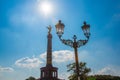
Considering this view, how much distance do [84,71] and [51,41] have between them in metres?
11.6

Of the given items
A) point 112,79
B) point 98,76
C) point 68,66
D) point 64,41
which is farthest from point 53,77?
point 64,41

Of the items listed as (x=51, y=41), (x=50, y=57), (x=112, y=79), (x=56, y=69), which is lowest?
(x=112, y=79)

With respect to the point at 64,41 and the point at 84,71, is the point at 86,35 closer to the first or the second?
the point at 64,41

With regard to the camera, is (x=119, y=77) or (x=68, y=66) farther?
(x=68, y=66)

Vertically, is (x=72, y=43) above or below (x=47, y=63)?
below

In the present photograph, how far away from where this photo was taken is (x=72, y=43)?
895cm

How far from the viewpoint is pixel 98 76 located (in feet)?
123

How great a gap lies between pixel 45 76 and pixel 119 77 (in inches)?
710

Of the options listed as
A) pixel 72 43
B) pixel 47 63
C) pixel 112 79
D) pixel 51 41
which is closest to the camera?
pixel 72 43

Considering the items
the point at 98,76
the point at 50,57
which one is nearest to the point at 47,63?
the point at 50,57

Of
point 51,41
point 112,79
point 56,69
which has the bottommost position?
point 112,79

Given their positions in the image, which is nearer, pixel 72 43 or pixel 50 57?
pixel 72 43

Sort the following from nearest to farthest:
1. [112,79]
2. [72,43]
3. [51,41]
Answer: [72,43] → [112,79] → [51,41]

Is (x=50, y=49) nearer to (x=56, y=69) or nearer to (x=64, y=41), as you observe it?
(x=56, y=69)
